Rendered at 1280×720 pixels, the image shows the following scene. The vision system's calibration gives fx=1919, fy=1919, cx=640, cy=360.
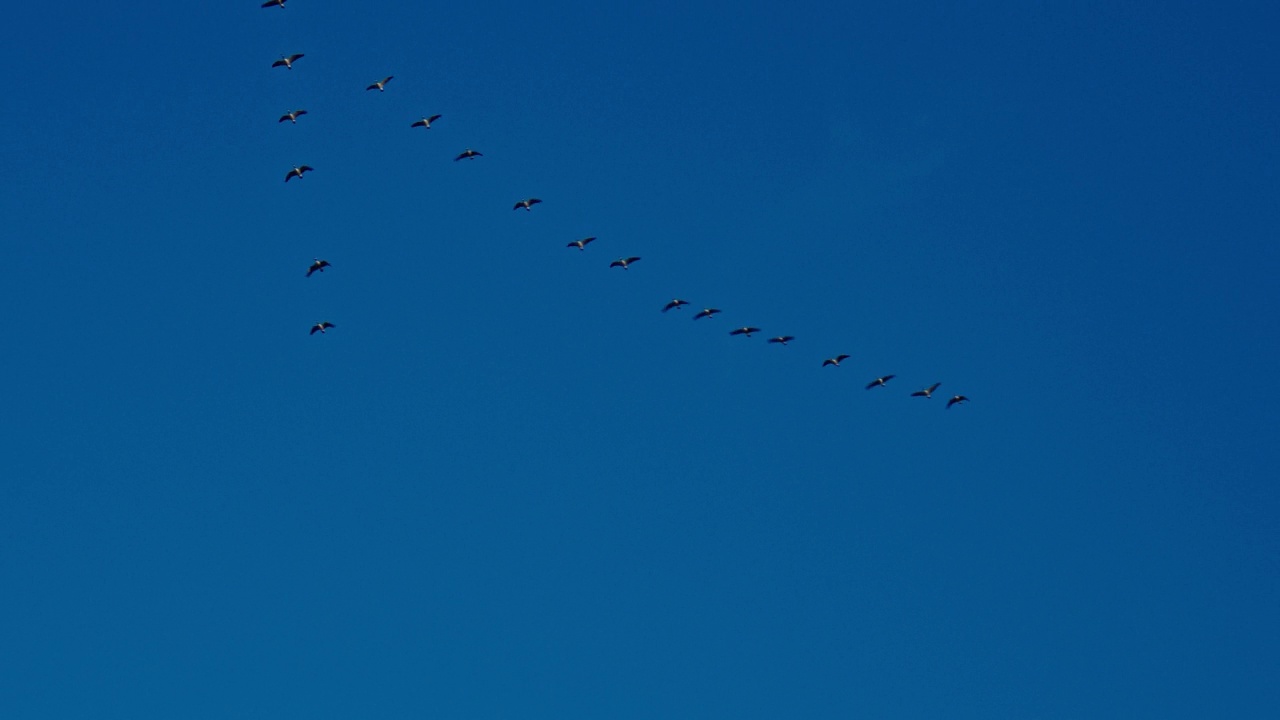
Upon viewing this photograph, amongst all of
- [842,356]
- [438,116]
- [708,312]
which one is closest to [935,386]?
[842,356]

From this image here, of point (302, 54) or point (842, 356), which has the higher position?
point (302, 54)

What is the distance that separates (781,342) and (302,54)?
45053 millimetres

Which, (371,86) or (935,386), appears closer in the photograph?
(371,86)

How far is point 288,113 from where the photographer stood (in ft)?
495

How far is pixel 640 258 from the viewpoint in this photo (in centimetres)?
15700

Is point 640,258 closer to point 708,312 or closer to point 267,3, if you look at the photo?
point 708,312

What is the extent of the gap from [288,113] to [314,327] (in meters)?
17.3

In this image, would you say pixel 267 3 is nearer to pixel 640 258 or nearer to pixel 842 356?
pixel 640 258

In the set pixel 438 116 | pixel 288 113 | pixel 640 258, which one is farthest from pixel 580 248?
pixel 288 113

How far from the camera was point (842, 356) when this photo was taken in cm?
15850

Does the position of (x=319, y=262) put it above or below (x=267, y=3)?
below

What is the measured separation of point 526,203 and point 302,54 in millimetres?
21246

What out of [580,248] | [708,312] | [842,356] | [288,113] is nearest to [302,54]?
[288,113]

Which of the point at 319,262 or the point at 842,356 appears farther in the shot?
the point at 842,356
